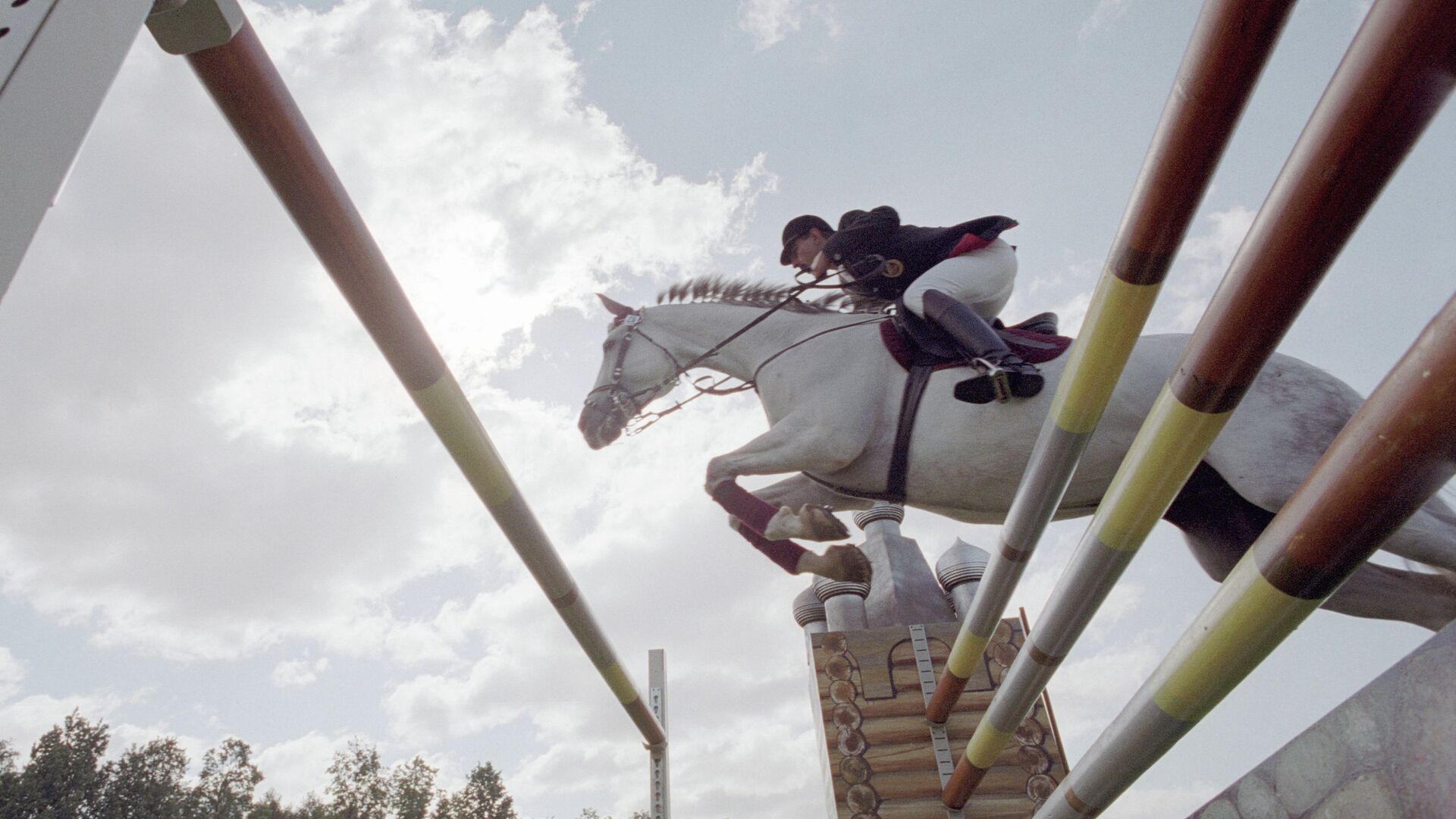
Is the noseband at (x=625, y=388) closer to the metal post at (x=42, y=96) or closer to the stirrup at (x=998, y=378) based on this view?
the stirrup at (x=998, y=378)

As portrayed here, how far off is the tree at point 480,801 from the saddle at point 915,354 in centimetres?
3422

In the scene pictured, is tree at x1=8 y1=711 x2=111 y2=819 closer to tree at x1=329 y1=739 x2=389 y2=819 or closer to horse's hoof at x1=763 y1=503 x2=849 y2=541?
tree at x1=329 y1=739 x2=389 y2=819

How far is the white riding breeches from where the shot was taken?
297cm

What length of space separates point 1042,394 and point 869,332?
29.8 inches

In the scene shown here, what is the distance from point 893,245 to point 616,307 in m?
1.37

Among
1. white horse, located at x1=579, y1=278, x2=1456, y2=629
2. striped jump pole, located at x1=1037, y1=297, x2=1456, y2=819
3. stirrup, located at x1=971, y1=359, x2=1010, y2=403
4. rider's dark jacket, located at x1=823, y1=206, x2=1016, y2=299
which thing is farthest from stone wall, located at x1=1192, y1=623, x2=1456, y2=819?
rider's dark jacket, located at x1=823, y1=206, x2=1016, y2=299

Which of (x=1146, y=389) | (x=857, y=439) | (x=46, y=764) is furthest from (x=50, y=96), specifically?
(x=46, y=764)

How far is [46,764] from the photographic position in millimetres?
31891

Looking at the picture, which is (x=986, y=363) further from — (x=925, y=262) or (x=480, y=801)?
(x=480, y=801)

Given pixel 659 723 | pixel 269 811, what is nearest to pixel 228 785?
pixel 269 811

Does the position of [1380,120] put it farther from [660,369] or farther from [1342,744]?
[660,369]

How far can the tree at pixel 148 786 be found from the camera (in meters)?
33.4

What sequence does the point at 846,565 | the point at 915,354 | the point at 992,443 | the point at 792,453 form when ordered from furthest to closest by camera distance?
the point at 915,354, the point at 792,453, the point at 846,565, the point at 992,443

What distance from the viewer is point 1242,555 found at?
269 centimetres
